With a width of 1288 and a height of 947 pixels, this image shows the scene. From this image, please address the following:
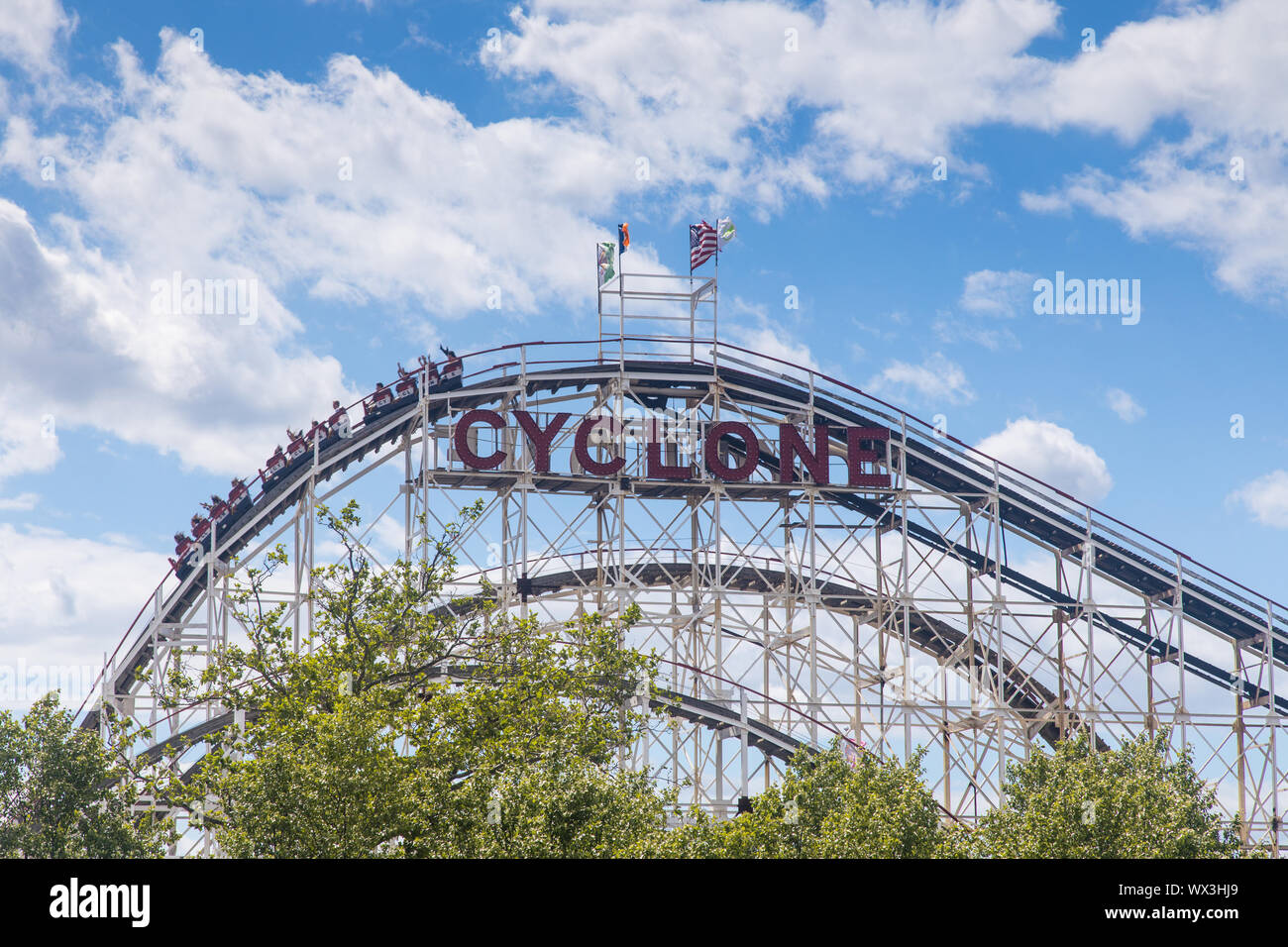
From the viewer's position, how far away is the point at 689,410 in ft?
166

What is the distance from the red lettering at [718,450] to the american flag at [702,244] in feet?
21.7

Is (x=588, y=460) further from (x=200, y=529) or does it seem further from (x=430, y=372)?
(x=200, y=529)

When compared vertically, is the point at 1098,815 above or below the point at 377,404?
below

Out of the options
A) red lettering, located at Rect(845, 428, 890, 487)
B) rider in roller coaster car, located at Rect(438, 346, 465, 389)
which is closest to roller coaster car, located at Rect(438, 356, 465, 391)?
rider in roller coaster car, located at Rect(438, 346, 465, 389)

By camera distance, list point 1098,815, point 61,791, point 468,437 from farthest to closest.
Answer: point 468,437 < point 61,791 < point 1098,815

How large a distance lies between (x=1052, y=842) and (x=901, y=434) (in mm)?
22329

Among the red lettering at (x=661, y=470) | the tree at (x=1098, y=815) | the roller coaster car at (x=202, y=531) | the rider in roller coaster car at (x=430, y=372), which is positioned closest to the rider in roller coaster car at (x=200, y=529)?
the roller coaster car at (x=202, y=531)

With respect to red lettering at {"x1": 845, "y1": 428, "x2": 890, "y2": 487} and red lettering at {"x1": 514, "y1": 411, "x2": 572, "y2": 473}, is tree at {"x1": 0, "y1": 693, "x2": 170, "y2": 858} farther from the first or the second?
red lettering at {"x1": 845, "y1": 428, "x2": 890, "y2": 487}

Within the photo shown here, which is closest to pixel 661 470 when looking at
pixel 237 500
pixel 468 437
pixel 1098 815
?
pixel 468 437

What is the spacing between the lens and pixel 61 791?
33281 millimetres

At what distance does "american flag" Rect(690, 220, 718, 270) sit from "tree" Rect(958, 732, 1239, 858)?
21.6 m

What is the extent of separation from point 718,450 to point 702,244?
26.0 feet

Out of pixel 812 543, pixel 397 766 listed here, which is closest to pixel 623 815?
pixel 397 766

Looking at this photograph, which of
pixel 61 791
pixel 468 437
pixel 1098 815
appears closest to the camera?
pixel 1098 815
